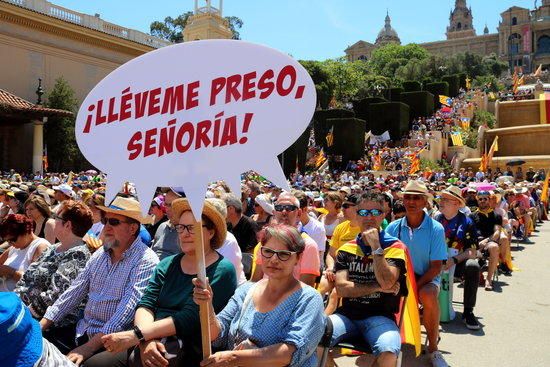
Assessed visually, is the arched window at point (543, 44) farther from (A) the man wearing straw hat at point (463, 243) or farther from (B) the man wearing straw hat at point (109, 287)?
(B) the man wearing straw hat at point (109, 287)

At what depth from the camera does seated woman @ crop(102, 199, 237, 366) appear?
309 cm

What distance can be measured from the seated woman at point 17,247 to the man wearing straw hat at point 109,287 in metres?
1.19

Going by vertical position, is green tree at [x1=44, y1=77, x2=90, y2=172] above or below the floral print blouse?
above

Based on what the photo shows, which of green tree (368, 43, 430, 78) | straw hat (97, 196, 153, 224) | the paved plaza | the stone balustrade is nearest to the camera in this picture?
straw hat (97, 196, 153, 224)

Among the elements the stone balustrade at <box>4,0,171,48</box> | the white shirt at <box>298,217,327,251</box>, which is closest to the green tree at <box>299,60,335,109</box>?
the stone balustrade at <box>4,0,171,48</box>

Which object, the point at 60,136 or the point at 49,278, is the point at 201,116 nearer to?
the point at 49,278

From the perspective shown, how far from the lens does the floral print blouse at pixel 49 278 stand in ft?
12.9

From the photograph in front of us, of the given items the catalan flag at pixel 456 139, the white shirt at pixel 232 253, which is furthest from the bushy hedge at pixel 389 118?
the white shirt at pixel 232 253

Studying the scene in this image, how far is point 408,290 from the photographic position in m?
4.13

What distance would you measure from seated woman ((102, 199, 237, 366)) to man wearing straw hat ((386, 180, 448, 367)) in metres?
2.12

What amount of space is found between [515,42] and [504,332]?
12370 centimetres

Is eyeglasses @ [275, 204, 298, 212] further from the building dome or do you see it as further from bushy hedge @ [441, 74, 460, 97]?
the building dome

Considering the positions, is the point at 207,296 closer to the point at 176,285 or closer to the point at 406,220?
the point at 176,285

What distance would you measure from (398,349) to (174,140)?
6.99 ft
